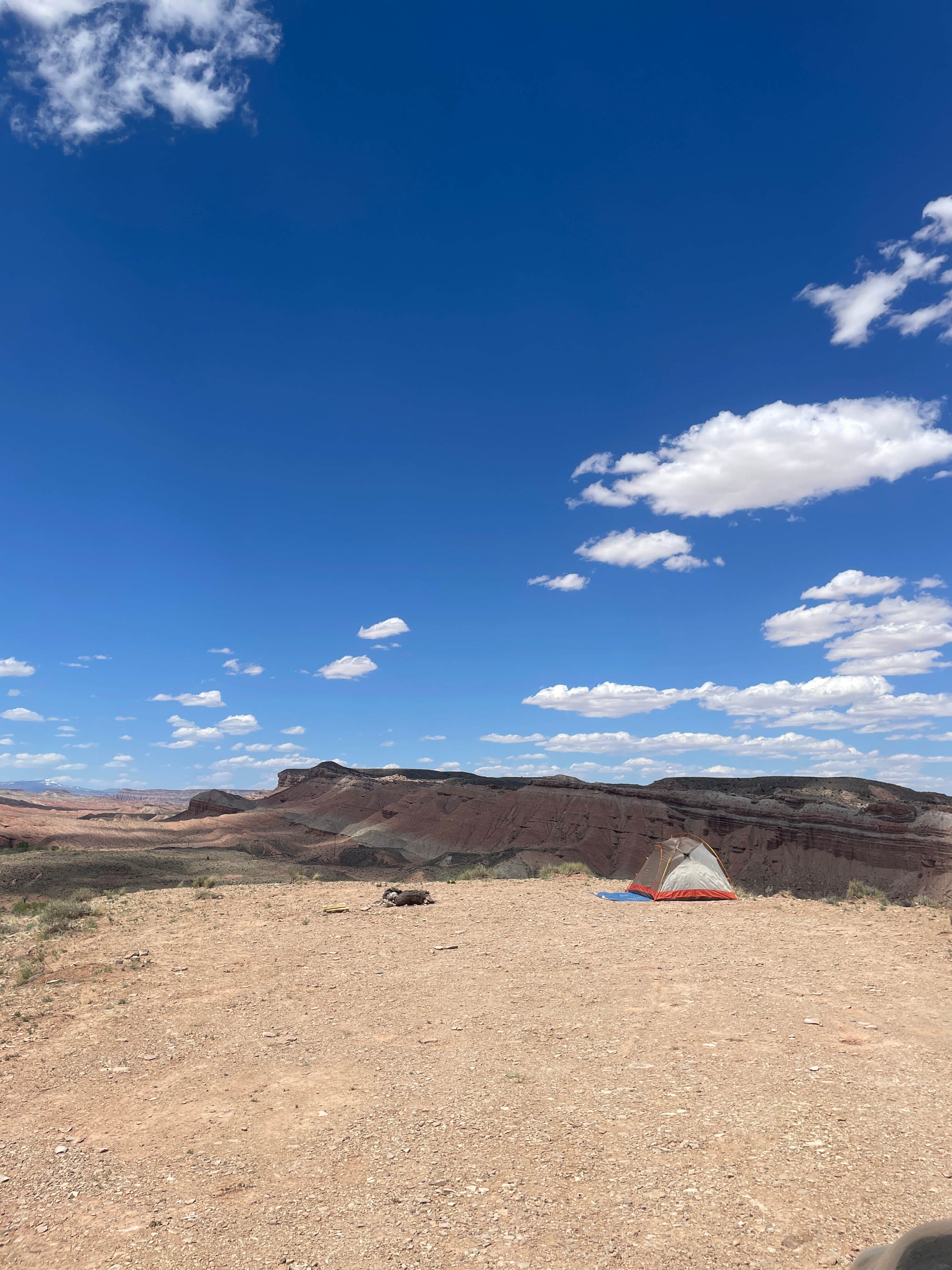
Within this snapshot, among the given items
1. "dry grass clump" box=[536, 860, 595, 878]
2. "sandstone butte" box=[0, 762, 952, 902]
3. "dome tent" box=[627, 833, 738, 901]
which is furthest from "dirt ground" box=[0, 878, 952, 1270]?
"sandstone butte" box=[0, 762, 952, 902]

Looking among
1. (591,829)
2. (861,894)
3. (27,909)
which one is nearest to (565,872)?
(861,894)

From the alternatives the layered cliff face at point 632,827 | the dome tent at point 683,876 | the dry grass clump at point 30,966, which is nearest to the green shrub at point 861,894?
the dome tent at point 683,876

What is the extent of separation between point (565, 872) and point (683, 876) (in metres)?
6.30

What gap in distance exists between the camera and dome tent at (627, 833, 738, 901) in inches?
786

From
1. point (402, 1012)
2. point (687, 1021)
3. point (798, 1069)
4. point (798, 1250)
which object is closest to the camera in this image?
point (798, 1250)

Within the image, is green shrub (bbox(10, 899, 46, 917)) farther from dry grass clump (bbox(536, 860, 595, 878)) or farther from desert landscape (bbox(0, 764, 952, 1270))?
dry grass clump (bbox(536, 860, 595, 878))

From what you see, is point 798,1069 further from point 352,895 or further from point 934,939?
point 352,895

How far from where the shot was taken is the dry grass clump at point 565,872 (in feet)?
81.1

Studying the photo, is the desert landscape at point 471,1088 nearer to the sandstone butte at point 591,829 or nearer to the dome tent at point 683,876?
the dome tent at point 683,876

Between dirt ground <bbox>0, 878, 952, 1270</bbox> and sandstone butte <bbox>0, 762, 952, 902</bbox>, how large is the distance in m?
28.5

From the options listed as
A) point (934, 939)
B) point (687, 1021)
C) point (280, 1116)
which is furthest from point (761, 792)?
point (280, 1116)

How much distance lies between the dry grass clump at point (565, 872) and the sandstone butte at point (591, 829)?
1278 centimetres

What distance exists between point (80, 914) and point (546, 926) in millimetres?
10442

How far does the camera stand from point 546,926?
49.3 feet
